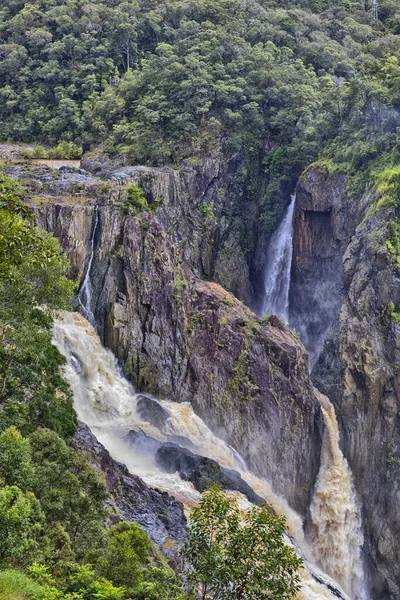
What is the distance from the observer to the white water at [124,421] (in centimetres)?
2209

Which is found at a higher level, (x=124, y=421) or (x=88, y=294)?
(x=88, y=294)

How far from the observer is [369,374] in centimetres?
3209

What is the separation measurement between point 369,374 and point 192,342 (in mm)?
9527

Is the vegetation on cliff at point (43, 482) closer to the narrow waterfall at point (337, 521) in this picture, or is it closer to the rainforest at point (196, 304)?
the rainforest at point (196, 304)

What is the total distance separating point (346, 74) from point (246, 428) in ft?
111


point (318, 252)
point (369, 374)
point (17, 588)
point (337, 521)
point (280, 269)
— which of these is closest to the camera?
point (17, 588)

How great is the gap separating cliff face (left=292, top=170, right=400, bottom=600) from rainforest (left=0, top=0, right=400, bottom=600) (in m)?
0.11

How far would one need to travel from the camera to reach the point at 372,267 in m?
33.4

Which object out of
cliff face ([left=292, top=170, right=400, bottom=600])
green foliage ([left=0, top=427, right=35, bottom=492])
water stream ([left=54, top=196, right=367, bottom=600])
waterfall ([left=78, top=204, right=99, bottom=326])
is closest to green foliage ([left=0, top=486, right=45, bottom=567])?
green foliage ([left=0, top=427, right=35, bottom=492])

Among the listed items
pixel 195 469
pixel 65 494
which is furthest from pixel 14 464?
pixel 195 469

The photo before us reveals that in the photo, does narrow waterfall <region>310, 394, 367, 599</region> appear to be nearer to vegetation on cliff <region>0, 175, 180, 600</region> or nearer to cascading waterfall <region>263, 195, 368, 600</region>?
cascading waterfall <region>263, 195, 368, 600</region>

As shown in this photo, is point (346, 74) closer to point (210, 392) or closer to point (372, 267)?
point (372, 267)

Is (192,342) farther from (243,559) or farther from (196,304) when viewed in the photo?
(243,559)

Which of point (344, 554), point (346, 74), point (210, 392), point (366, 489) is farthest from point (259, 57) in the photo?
point (344, 554)
